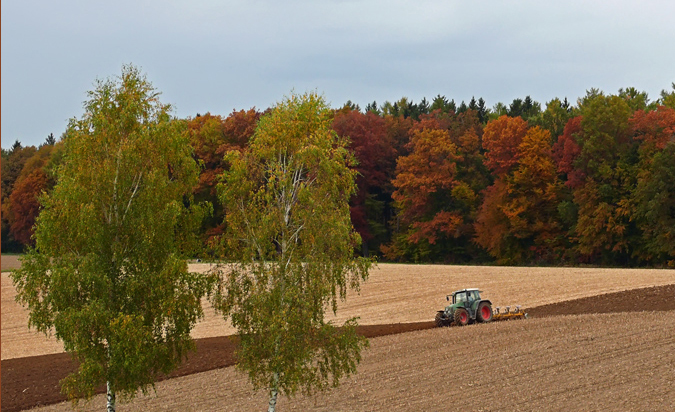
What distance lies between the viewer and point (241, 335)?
58.1 ft

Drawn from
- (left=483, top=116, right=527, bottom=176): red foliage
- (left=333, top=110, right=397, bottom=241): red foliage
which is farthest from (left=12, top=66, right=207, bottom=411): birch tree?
(left=333, top=110, right=397, bottom=241): red foliage

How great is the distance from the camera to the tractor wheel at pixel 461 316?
101ft

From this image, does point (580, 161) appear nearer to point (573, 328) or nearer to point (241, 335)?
point (573, 328)

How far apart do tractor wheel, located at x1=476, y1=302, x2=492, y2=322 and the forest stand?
2792 centimetres

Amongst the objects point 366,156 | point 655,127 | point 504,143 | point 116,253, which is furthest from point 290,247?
point 366,156

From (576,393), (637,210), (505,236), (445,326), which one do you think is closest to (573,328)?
(445,326)

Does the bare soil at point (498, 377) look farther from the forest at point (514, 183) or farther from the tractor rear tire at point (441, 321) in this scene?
the forest at point (514, 183)

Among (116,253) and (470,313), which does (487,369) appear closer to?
(470,313)

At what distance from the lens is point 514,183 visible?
65.3m

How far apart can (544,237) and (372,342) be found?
3871 cm

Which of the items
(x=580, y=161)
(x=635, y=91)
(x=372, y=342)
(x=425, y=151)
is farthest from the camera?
(x=635, y=91)

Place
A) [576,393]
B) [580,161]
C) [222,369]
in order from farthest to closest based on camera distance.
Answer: [580,161], [222,369], [576,393]

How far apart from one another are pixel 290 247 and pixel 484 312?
51.7 ft

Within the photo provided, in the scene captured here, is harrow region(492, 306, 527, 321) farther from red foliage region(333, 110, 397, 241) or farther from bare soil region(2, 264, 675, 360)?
red foliage region(333, 110, 397, 241)
